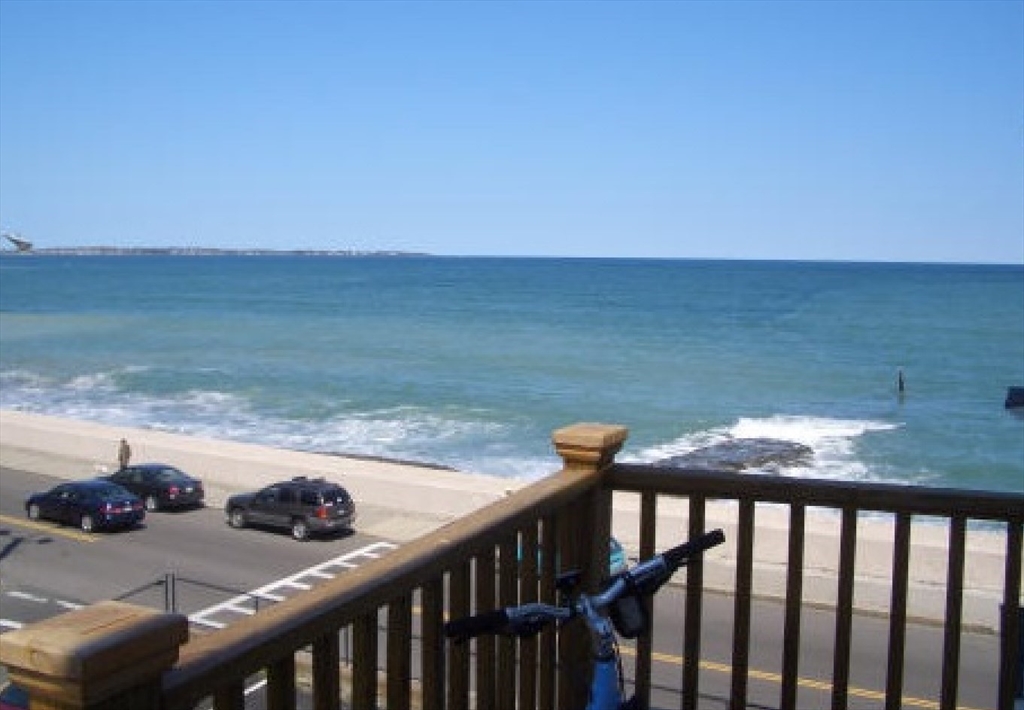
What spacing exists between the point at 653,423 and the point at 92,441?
2416 cm

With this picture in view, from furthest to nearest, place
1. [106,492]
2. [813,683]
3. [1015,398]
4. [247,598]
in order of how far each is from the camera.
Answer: [1015,398] → [106,492] → [247,598] → [813,683]

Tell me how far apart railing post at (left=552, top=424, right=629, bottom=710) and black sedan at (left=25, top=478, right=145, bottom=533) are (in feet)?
66.7

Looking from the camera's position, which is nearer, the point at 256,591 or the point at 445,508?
the point at 256,591

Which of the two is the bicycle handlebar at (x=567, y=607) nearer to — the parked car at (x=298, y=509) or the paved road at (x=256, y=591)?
the paved road at (x=256, y=591)

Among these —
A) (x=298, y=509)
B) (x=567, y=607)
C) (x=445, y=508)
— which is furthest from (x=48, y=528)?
(x=567, y=607)

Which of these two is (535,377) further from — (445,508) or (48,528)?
(48,528)

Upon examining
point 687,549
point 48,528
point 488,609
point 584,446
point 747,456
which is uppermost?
point 584,446

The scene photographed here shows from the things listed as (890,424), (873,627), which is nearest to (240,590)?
(873,627)

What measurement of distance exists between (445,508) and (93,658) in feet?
77.9

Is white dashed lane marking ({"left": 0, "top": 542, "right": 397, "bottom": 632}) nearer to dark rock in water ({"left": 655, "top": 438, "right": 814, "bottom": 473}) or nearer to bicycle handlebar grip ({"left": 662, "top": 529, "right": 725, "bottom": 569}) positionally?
bicycle handlebar grip ({"left": 662, "top": 529, "right": 725, "bottom": 569})

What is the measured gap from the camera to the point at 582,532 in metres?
4.26

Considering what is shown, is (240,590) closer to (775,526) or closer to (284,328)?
(775,526)

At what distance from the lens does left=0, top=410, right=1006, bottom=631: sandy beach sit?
707 inches

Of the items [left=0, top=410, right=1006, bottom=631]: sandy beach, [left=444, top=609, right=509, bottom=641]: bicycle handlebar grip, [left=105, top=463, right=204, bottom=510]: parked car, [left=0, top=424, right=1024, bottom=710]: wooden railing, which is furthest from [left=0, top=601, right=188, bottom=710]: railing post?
[left=105, top=463, right=204, bottom=510]: parked car
